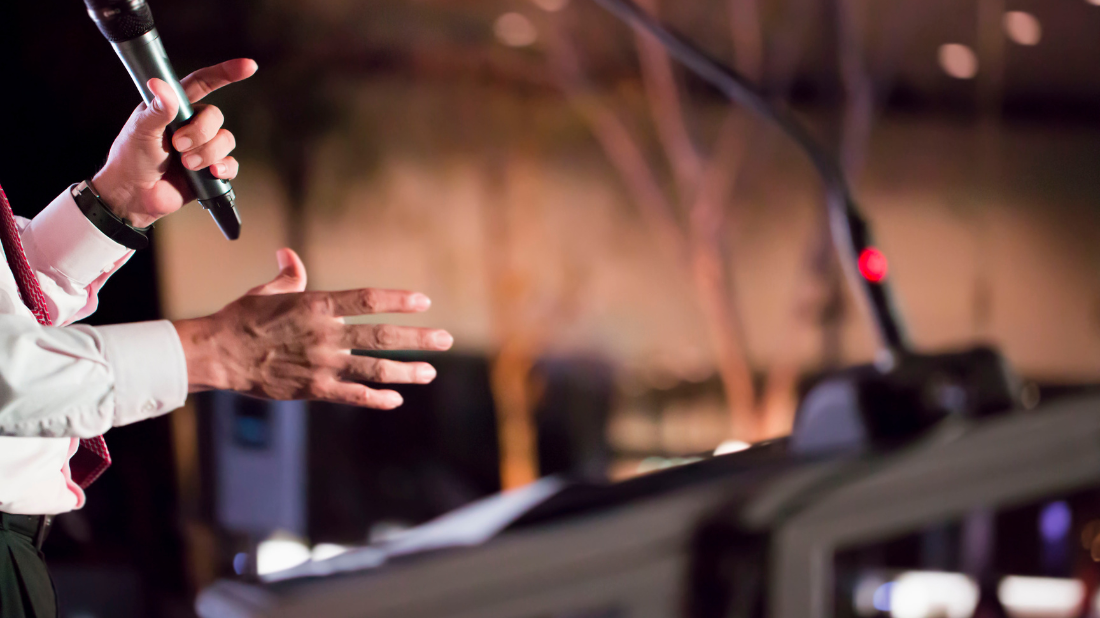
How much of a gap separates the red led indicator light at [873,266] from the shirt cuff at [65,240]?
0.65 m

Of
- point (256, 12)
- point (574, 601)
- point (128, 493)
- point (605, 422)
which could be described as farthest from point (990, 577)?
point (605, 422)

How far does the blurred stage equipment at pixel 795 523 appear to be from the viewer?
41 cm

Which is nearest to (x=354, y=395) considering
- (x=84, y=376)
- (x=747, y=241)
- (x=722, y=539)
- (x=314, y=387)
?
(x=314, y=387)

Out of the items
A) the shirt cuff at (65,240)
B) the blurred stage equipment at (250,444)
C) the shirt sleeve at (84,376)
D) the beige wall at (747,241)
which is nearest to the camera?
the shirt sleeve at (84,376)

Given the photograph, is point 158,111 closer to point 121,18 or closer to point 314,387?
point 121,18

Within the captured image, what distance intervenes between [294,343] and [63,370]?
10 centimetres

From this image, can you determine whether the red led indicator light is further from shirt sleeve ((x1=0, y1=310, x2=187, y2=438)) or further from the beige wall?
the beige wall

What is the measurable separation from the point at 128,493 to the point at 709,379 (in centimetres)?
225

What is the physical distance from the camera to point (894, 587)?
69 cm

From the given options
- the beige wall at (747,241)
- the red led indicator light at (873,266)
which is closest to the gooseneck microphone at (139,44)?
the red led indicator light at (873,266)

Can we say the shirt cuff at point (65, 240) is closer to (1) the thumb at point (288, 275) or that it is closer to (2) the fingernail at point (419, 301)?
(1) the thumb at point (288, 275)

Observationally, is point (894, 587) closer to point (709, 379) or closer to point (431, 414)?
point (431, 414)

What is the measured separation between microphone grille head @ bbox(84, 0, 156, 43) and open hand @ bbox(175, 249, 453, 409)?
0.48ft

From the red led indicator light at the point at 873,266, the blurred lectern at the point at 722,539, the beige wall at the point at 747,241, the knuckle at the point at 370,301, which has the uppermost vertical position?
the beige wall at the point at 747,241
